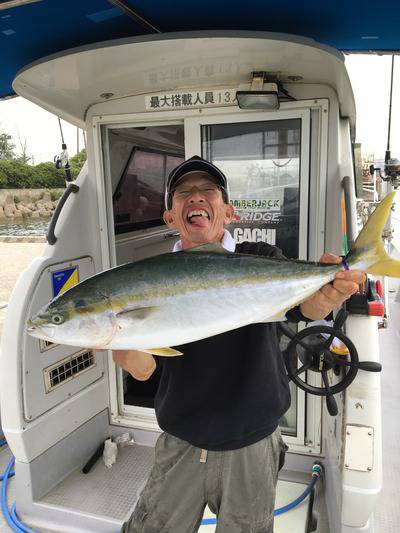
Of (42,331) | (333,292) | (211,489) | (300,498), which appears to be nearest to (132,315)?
(42,331)

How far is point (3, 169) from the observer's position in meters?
50.2

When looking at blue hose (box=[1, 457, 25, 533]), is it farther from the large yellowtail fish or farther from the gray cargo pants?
the large yellowtail fish

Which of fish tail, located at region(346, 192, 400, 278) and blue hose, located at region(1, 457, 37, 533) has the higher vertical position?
fish tail, located at region(346, 192, 400, 278)

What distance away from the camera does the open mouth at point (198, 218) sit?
1.79 meters

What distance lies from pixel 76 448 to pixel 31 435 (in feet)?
2.02

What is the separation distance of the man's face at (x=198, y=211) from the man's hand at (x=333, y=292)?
0.51 m

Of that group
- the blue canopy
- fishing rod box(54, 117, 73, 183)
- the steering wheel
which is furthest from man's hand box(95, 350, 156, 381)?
fishing rod box(54, 117, 73, 183)

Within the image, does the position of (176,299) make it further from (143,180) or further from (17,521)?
(143,180)

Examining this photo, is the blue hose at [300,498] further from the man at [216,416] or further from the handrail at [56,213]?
the handrail at [56,213]

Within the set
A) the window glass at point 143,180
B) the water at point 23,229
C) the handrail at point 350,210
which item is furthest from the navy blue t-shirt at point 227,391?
the water at point 23,229

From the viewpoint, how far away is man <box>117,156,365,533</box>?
68.8 inches

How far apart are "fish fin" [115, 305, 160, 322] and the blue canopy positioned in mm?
1537

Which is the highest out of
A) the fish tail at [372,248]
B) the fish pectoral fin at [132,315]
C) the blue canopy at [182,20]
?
the blue canopy at [182,20]

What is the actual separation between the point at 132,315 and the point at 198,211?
67 centimetres
